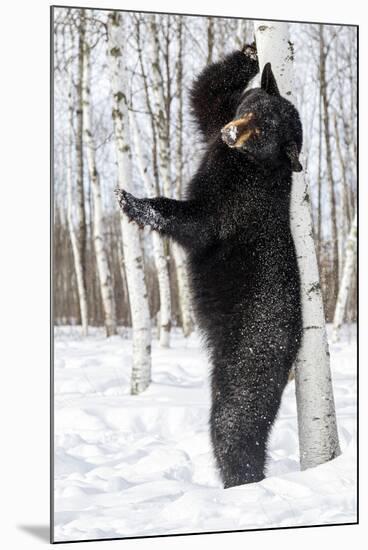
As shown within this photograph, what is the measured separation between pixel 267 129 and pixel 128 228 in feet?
8.39

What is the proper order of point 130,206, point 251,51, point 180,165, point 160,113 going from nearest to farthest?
point 130,206
point 251,51
point 160,113
point 180,165

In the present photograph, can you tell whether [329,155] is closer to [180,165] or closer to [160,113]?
[160,113]

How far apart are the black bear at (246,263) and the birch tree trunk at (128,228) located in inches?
86.6

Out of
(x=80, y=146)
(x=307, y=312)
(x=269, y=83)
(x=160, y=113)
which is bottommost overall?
(x=307, y=312)

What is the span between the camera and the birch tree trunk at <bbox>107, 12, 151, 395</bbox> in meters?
5.72

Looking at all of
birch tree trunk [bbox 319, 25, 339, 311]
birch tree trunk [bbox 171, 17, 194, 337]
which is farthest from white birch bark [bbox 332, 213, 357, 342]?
birch tree trunk [bbox 171, 17, 194, 337]

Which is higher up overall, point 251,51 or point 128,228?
point 251,51

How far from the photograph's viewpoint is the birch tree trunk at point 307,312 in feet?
11.9

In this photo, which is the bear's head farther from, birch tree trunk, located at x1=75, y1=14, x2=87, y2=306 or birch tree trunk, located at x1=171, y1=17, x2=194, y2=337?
birch tree trunk, located at x1=75, y1=14, x2=87, y2=306

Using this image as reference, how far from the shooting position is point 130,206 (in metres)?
3.32

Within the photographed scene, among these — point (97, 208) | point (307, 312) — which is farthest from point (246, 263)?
point (97, 208)

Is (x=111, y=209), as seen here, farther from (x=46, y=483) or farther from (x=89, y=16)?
(x=46, y=483)

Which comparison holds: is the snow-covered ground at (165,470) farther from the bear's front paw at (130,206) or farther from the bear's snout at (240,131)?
the bear's snout at (240,131)

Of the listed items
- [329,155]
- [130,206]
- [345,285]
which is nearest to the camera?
[130,206]
